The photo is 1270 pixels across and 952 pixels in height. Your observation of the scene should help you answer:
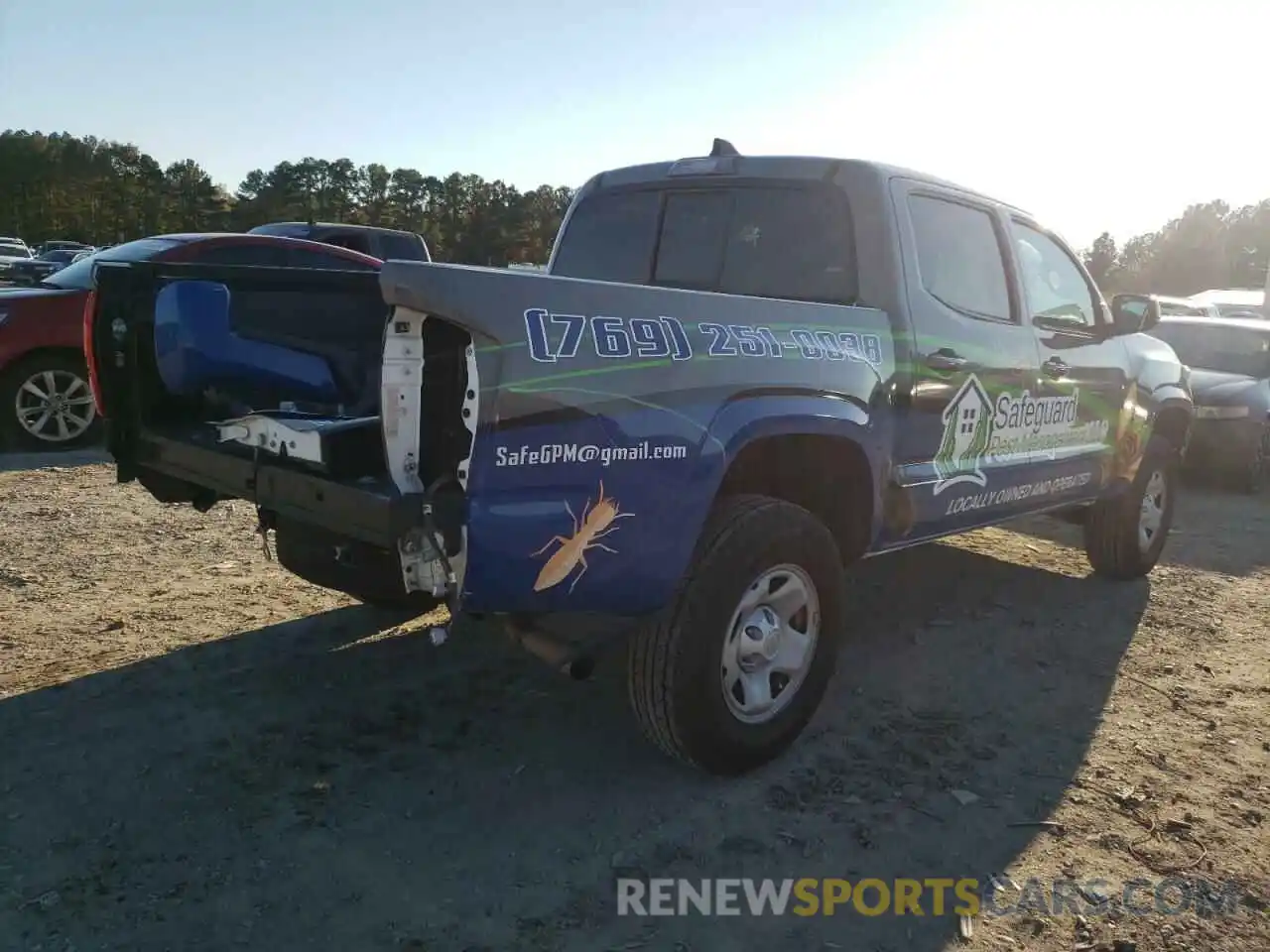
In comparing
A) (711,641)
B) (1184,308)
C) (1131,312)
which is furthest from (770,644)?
(1184,308)

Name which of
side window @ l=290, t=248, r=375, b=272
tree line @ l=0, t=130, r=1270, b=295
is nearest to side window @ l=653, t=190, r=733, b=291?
side window @ l=290, t=248, r=375, b=272

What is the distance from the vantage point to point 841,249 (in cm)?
383

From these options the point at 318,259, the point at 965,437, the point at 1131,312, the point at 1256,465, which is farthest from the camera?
the point at 1256,465

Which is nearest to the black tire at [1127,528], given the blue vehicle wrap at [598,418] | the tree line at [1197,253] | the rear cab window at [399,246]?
the blue vehicle wrap at [598,418]

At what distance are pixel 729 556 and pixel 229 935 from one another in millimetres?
1651

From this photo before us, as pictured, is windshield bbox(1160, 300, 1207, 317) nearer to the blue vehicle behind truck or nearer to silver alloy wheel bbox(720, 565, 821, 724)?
the blue vehicle behind truck

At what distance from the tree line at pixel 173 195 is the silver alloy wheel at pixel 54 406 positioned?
1516 inches

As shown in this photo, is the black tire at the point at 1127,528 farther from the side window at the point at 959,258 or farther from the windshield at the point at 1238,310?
the windshield at the point at 1238,310

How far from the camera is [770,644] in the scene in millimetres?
3246

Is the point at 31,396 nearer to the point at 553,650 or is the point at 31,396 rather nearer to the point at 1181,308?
the point at 553,650

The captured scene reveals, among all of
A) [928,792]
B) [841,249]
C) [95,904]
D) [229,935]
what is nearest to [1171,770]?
[928,792]

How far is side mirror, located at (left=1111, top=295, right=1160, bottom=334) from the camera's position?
17.0 ft

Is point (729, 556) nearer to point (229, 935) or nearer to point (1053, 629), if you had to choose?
point (229, 935)

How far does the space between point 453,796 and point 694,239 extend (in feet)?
8.07
